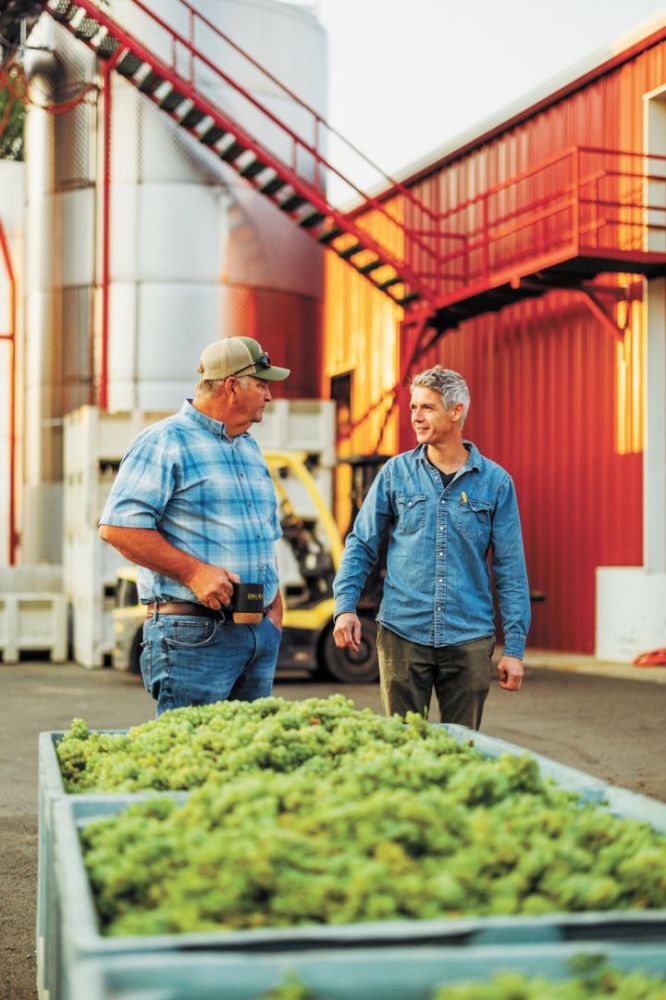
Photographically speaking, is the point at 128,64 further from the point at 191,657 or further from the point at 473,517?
the point at 191,657

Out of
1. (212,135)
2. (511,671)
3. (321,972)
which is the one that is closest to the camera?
(321,972)

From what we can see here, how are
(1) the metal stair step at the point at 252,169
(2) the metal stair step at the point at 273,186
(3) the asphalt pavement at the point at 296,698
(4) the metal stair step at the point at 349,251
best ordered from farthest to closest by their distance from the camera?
(4) the metal stair step at the point at 349,251 < (2) the metal stair step at the point at 273,186 < (1) the metal stair step at the point at 252,169 < (3) the asphalt pavement at the point at 296,698

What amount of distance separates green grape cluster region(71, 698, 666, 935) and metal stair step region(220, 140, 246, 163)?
1644 cm

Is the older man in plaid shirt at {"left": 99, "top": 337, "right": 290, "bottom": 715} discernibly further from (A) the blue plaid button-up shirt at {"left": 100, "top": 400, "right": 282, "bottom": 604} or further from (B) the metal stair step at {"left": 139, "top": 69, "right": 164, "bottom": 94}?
(B) the metal stair step at {"left": 139, "top": 69, "right": 164, "bottom": 94}

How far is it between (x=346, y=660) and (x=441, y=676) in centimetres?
935

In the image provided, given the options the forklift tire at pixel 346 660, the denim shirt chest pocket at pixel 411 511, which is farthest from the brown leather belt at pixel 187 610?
the forklift tire at pixel 346 660

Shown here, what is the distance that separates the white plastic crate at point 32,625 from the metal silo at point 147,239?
7.47ft

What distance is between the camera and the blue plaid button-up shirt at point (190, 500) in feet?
15.4

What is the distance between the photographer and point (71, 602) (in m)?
17.1

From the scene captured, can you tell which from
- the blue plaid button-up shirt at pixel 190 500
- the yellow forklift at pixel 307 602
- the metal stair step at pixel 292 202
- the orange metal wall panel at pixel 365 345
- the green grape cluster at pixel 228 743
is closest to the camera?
the green grape cluster at pixel 228 743

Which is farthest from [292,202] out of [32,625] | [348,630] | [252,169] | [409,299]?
[348,630]

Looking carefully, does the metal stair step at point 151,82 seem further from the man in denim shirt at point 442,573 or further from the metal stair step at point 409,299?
the man in denim shirt at point 442,573

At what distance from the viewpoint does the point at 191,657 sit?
468cm

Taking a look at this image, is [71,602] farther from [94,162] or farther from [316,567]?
[94,162]
